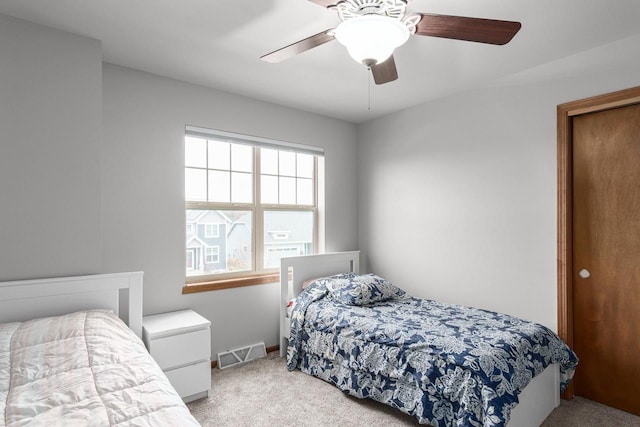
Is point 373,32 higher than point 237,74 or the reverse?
the reverse

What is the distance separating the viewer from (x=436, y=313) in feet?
9.54

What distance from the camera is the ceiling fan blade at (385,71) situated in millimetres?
1857

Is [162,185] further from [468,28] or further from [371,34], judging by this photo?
[468,28]

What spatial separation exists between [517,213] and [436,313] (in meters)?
1.06

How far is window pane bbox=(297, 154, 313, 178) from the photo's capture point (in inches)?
160

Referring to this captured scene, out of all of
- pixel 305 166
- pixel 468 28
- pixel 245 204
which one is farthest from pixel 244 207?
pixel 468 28

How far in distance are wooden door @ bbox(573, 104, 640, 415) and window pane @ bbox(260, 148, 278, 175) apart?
2.62 m

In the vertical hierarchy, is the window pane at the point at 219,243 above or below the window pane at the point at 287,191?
below

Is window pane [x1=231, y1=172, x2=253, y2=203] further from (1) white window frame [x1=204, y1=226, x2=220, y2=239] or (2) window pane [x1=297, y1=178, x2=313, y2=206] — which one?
(2) window pane [x1=297, y1=178, x2=313, y2=206]

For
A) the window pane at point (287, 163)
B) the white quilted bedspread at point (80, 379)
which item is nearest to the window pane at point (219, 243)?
the window pane at point (287, 163)

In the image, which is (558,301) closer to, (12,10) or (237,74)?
(237,74)

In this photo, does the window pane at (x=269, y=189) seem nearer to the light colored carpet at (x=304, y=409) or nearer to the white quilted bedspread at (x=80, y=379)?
the light colored carpet at (x=304, y=409)

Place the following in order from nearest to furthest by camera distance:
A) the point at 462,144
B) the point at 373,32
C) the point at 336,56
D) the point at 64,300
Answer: the point at 373,32, the point at 64,300, the point at 336,56, the point at 462,144

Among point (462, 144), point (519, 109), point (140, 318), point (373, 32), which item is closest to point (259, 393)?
point (140, 318)
